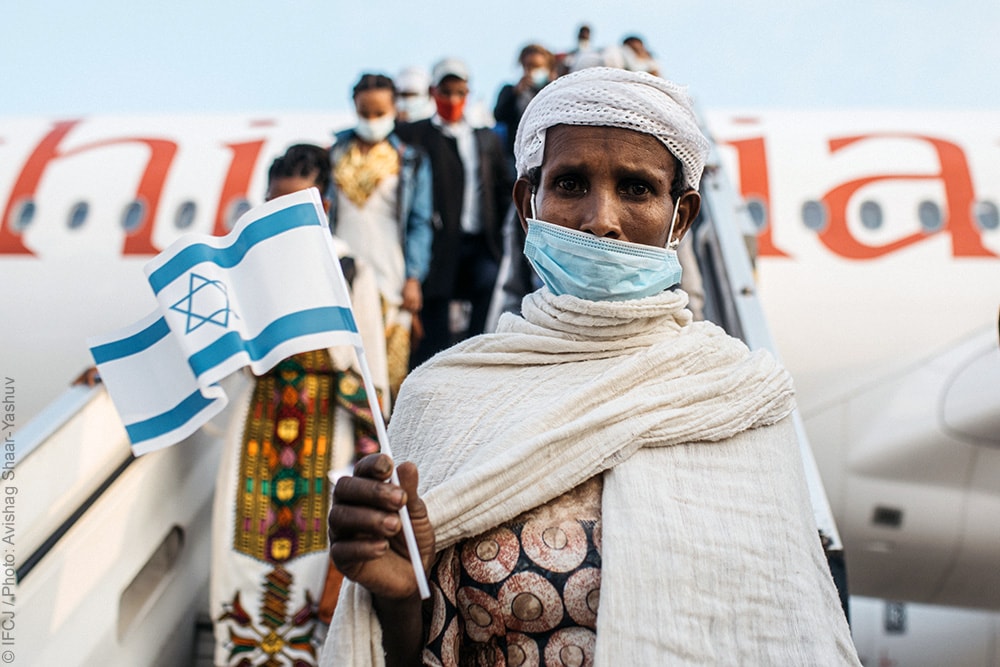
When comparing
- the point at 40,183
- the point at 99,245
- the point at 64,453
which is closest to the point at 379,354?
the point at 64,453

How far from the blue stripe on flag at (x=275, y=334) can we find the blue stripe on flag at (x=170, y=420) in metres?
0.10

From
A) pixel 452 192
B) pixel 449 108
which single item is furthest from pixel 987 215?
pixel 452 192

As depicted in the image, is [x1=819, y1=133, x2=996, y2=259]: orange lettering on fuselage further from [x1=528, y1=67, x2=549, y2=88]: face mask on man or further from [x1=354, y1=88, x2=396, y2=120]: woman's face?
[x1=354, y1=88, x2=396, y2=120]: woman's face

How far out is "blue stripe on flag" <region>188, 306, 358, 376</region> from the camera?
4.87ft

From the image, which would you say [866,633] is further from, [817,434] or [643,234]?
[643,234]

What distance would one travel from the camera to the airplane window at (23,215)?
7441 millimetres

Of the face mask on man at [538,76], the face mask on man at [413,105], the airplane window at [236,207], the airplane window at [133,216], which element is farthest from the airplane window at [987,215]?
the airplane window at [133,216]

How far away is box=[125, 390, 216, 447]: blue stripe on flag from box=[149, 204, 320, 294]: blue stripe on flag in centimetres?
20

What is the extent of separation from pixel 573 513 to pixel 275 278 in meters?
0.62

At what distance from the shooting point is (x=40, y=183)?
7652mm

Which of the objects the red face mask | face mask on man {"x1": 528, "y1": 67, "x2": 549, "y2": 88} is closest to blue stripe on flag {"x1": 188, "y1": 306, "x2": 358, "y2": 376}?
the red face mask

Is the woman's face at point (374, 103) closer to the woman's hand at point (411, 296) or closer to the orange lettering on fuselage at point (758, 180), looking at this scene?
the woman's hand at point (411, 296)

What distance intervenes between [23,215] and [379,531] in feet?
24.4

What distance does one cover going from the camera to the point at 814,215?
273 inches
